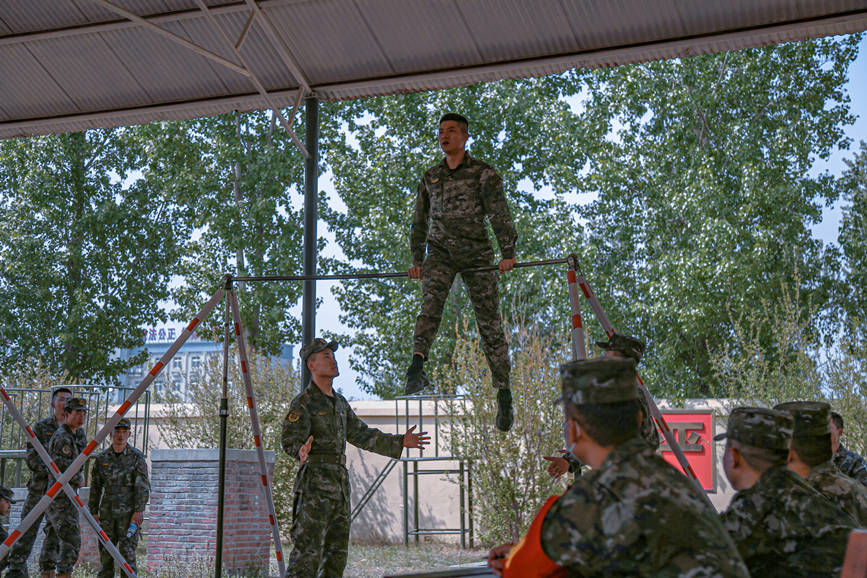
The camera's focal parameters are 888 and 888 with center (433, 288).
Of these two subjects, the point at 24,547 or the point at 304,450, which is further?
the point at 24,547

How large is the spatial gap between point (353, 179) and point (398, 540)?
1081cm

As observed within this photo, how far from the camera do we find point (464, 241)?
6773mm

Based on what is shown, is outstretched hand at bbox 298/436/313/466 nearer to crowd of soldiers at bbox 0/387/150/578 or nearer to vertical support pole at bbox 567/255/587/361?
vertical support pole at bbox 567/255/587/361

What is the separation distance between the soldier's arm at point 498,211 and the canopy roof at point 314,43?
6.11ft

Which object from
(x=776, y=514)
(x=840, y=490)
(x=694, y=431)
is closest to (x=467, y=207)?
(x=840, y=490)

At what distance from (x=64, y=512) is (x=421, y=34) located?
5.62m

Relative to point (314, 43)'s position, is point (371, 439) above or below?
below

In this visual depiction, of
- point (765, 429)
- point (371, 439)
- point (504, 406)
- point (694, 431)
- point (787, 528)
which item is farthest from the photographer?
point (694, 431)

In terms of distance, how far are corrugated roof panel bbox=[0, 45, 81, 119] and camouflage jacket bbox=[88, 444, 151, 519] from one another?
3.72 meters

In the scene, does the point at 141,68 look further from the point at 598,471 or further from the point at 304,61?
the point at 598,471

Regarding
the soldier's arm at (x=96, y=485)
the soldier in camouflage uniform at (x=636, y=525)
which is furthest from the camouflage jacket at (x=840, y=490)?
the soldier's arm at (x=96, y=485)

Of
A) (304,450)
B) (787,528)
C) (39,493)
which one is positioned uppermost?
(304,450)

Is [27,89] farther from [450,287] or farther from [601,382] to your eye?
[601,382]

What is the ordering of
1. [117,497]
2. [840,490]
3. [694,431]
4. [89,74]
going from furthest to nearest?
[694,431] → [89,74] → [117,497] → [840,490]
